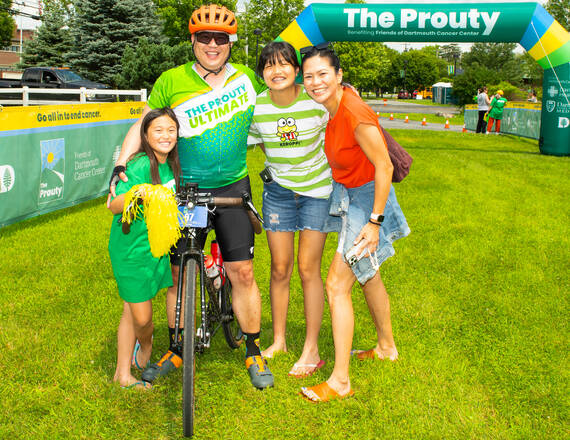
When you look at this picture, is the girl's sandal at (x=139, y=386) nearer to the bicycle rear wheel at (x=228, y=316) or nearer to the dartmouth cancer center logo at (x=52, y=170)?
the bicycle rear wheel at (x=228, y=316)

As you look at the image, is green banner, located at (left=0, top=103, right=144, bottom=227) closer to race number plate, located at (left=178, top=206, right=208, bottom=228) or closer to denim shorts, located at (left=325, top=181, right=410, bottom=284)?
race number plate, located at (left=178, top=206, right=208, bottom=228)

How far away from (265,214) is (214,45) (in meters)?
1.27

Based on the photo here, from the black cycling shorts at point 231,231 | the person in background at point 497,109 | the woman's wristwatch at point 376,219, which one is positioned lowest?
the black cycling shorts at point 231,231

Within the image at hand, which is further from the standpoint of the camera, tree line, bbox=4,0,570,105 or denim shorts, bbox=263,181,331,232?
tree line, bbox=4,0,570,105

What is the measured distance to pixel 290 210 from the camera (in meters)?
4.04

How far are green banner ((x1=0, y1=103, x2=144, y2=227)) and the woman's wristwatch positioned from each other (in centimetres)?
617

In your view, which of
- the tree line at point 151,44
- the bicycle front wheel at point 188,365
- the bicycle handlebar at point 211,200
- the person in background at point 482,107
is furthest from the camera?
the tree line at point 151,44

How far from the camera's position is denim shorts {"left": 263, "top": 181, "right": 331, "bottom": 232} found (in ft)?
13.0

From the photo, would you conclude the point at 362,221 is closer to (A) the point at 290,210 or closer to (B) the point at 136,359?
(A) the point at 290,210

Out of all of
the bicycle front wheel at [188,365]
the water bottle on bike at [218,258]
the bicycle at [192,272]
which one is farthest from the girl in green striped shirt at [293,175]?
the bicycle front wheel at [188,365]

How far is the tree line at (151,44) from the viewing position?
105 ft

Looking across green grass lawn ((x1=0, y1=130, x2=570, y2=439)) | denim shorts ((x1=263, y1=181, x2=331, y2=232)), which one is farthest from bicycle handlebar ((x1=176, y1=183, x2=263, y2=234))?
green grass lawn ((x1=0, y1=130, x2=570, y2=439))

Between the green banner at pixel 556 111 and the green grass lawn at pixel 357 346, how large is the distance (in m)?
9.57

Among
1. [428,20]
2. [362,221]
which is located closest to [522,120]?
[428,20]
